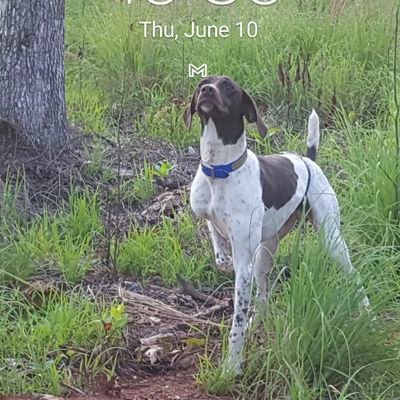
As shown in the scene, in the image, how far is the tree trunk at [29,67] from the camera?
681 centimetres

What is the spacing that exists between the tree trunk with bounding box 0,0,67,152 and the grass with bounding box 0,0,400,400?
0.40 meters

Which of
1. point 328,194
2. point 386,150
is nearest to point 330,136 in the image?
point 386,150

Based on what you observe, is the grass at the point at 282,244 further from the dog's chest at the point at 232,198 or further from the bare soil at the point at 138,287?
the dog's chest at the point at 232,198

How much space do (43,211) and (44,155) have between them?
62 centimetres

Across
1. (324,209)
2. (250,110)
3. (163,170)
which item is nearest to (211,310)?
(324,209)

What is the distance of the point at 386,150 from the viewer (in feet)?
20.0

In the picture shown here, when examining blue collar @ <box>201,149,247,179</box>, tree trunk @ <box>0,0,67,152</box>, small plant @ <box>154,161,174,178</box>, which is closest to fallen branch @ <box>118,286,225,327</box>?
blue collar @ <box>201,149,247,179</box>

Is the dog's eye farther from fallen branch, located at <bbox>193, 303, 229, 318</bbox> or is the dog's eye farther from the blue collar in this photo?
fallen branch, located at <bbox>193, 303, 229, 318</bbox>

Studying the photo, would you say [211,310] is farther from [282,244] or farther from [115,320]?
[115,320]

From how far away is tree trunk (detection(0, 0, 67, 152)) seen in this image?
6.81m

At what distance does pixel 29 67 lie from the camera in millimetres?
6859

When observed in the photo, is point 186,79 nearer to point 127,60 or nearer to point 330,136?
point 127,60

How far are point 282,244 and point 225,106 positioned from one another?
1.40 metres

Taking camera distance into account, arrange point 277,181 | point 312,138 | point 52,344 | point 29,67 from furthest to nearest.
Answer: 1. point 29,67
2. point 312,138
3. point 277,181
4. point 52,344
